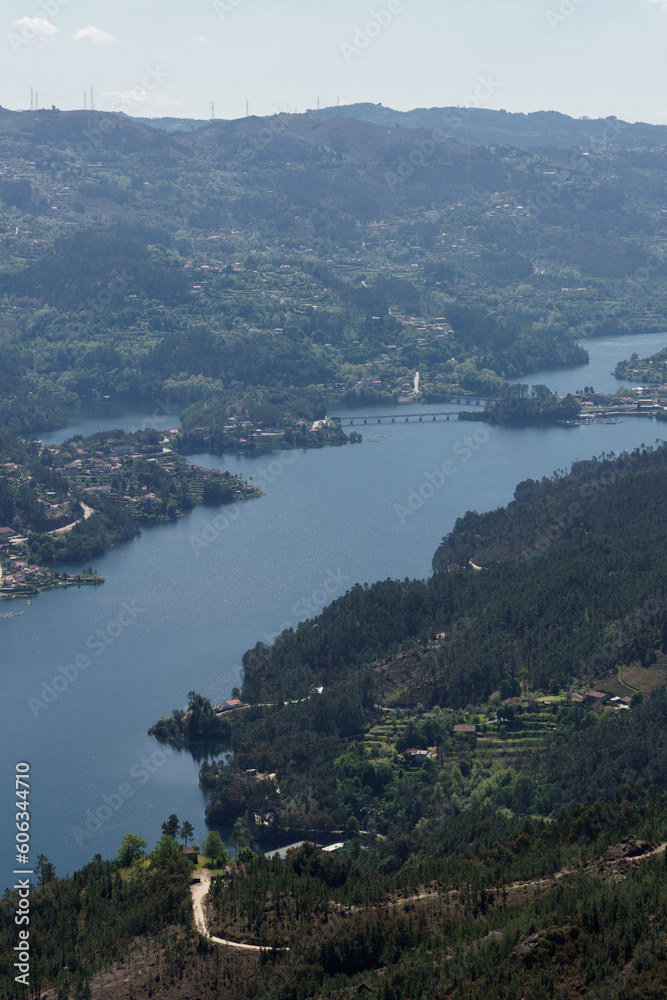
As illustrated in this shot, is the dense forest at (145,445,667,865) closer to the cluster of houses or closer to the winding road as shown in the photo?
the cluster of houses

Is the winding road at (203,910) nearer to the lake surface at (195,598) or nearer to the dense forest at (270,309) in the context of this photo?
the lake surface at (195,598)

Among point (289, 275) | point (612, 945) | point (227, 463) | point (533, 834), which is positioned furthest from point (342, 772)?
point (289, 275)

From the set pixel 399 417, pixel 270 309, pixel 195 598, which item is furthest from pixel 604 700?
pixel 270 309

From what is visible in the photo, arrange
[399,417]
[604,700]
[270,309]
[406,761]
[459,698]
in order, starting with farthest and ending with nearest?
[270,309], [399,417], [459,698], [604,700], [406,761]

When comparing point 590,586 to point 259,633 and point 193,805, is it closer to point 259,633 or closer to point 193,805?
point 259,633

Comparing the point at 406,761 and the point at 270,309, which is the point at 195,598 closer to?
the point at 406,761

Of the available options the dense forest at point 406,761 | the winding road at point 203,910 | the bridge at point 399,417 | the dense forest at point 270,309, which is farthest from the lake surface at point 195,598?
the dense forest at point 270,309
